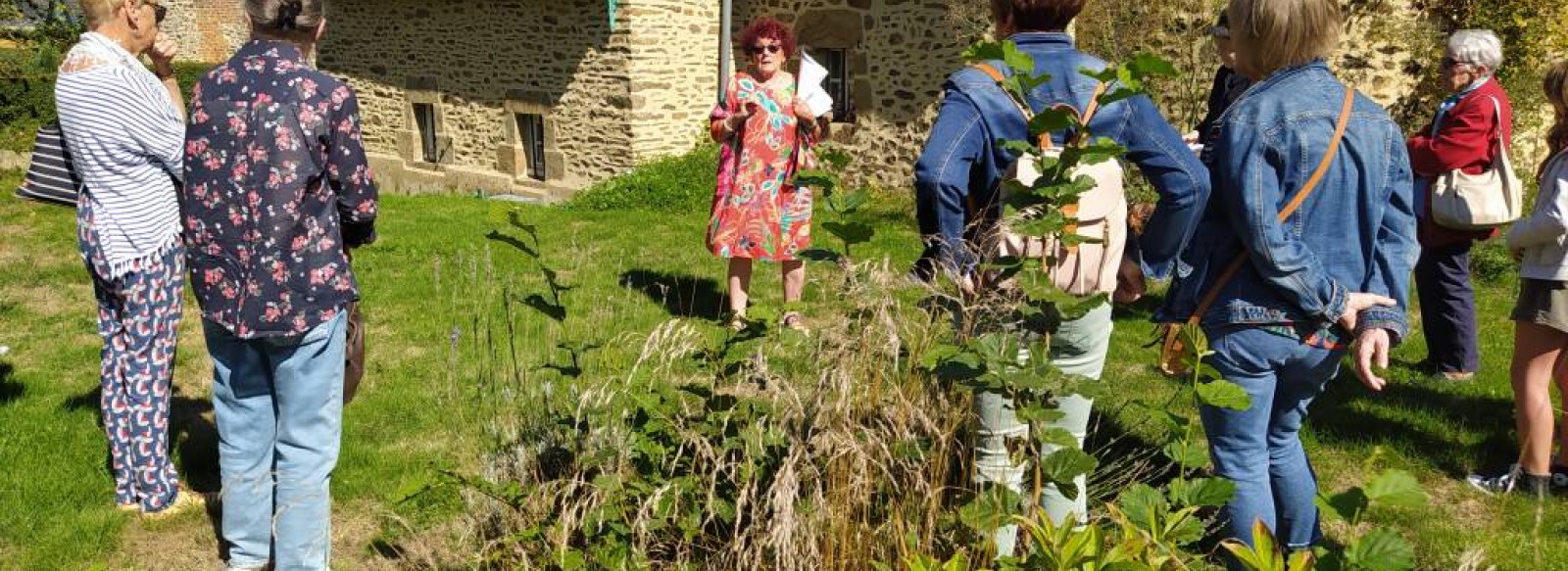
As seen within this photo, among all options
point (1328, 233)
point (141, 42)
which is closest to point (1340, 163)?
point (1328, 233)

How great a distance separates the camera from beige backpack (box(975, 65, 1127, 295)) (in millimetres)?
2453

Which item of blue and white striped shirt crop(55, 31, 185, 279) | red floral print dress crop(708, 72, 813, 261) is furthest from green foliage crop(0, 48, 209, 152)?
blue and white striped shirt crop(55, 31, 185, 279)

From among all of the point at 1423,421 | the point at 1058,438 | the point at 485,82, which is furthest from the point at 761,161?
the point at 485,82

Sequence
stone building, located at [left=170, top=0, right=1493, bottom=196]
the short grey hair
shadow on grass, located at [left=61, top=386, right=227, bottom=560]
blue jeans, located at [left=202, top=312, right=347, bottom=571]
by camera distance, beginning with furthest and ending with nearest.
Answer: stone building, located at [left=170, top=0, right=1493, bottom=196]
the short grey hair
shadow on grass, located at [left=61, top=386, right=227, bottom=560]
blue jeans, located at [left=202, top=312, right=347, bottom=571]

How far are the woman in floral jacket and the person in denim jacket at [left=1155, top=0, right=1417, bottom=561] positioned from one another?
2.17 meters

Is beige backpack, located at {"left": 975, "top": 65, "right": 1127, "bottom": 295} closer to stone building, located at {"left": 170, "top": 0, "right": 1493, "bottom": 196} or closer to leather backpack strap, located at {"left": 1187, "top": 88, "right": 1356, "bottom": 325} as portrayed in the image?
leather backpack strap, located at {"left": 1187, "top": 88, "right": 1356, "bottom": 325}

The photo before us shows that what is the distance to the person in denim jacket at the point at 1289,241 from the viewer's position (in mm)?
2492

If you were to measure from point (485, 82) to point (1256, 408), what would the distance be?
39.6ft

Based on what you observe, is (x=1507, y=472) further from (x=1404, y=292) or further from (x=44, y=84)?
(x=44, y=84)

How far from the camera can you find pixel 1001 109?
8.09 feet

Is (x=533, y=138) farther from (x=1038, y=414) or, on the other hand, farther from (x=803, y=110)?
(x=1038, y=414)

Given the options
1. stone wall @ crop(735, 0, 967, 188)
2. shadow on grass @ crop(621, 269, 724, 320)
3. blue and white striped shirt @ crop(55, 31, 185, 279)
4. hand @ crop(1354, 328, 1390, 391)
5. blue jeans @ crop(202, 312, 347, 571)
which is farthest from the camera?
stone wall @ crop(735, 0, 967, 188)

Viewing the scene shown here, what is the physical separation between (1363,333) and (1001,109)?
→ 1034 millimetres

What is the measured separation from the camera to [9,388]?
486cm
